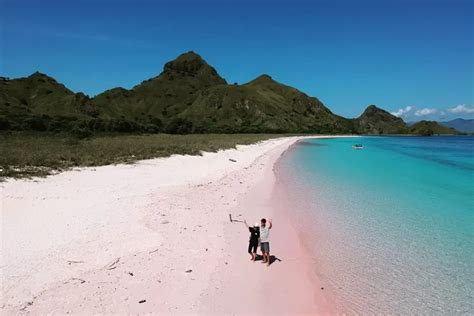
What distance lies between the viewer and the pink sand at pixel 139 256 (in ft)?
20.3

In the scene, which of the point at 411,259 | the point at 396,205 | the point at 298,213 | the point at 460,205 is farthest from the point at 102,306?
the point at 460,205

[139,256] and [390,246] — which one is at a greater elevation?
[139,256]

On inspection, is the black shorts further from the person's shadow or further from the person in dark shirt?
the person's shadow

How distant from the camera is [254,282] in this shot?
7.38 meters

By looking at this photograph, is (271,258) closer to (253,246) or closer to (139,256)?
(253,246)

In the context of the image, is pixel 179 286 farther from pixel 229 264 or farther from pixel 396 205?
pixel 396 205

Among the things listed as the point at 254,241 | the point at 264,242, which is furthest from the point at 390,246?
the point at 254,241

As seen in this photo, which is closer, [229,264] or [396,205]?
[229,264]

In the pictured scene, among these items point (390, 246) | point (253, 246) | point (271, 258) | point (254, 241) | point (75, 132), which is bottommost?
point (390, 246)

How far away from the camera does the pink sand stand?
6180 mm

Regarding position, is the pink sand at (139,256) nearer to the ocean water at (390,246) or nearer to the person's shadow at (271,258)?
the person's shadow at (271,258)

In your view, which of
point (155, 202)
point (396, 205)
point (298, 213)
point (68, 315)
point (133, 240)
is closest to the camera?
point (68, 315)

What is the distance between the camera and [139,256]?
796 centimetres

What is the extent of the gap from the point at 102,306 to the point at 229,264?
3.13 m
